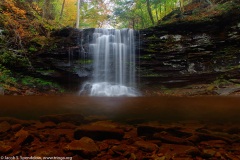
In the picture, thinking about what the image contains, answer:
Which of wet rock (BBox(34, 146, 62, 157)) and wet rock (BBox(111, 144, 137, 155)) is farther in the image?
wet rock (BBox(111, 144, 137, 155))

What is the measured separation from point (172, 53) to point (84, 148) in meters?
12.3

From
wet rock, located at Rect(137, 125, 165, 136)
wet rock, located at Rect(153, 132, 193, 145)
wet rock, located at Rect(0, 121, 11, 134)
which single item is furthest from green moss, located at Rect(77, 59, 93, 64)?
wet rock, located at Rect(153, 132, 193, 145)

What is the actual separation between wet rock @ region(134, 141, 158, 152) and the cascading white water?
1162cm

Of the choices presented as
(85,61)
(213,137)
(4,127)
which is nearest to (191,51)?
(85,61)

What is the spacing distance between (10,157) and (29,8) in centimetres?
1584

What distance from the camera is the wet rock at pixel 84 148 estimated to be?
2193mm

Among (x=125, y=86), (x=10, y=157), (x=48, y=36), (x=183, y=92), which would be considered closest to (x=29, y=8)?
(x=48, y=36)

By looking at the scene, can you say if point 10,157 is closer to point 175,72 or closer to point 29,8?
point 175,72

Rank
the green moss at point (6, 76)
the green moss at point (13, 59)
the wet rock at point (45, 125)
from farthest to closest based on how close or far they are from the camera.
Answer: the green moss at point (13, 59) < the green moss at point (6, 76) < the wet rock at point (45, 125)

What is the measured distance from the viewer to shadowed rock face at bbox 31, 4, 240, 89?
491 inches

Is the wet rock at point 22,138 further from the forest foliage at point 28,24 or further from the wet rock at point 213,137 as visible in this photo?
the forest foliage at point 28,24

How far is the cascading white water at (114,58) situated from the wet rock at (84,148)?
11834 mm

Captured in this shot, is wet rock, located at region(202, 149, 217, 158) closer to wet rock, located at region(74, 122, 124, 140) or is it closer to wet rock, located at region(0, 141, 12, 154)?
wet rock, located at region(74, 122, 124, 140)

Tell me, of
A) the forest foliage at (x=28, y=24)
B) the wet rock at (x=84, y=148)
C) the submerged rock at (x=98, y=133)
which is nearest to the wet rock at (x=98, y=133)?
the submerged rock at (x=98, y=133)
